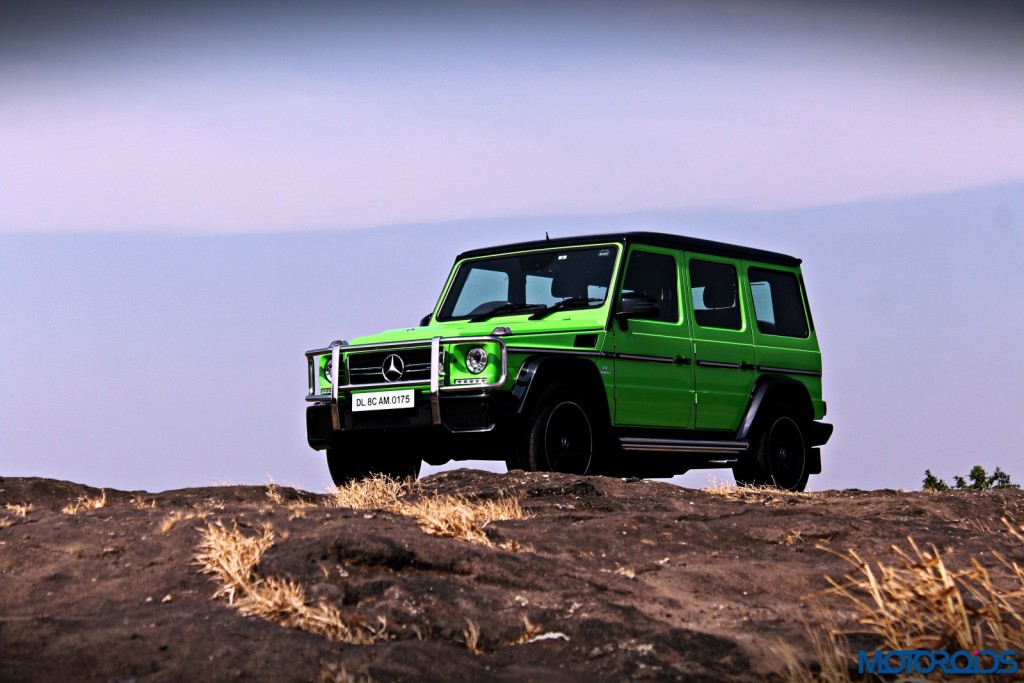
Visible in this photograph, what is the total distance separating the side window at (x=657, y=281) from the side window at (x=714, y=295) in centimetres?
27

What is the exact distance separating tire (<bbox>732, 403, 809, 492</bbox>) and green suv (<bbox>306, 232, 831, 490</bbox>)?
0.02 m

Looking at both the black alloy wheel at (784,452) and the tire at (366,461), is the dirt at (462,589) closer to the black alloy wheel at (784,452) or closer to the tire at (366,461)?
the tire at (366,461)

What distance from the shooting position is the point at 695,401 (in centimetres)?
1247

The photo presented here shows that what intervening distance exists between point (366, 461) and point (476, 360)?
5.86 feet

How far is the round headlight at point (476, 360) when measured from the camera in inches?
424

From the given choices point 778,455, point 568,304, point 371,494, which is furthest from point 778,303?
point 371,494

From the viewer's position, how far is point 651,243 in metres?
12.2

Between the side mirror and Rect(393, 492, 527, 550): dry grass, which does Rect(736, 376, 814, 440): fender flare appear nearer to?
the side mirror

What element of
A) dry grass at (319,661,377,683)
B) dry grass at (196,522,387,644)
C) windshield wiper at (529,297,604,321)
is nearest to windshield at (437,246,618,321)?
windshield wiper at (529,297,604,321)

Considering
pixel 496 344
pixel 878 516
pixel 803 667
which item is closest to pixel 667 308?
pixel 496 344

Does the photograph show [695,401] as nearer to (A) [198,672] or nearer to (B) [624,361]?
(B) [624,361]

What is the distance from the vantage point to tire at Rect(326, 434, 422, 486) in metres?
11.9

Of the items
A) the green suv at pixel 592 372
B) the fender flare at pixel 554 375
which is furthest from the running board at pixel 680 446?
the fender flare at pixel 554 375

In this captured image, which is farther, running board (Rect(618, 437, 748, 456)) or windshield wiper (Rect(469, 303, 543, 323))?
windshield wiper (Rect(469, 303, 543, 323))
